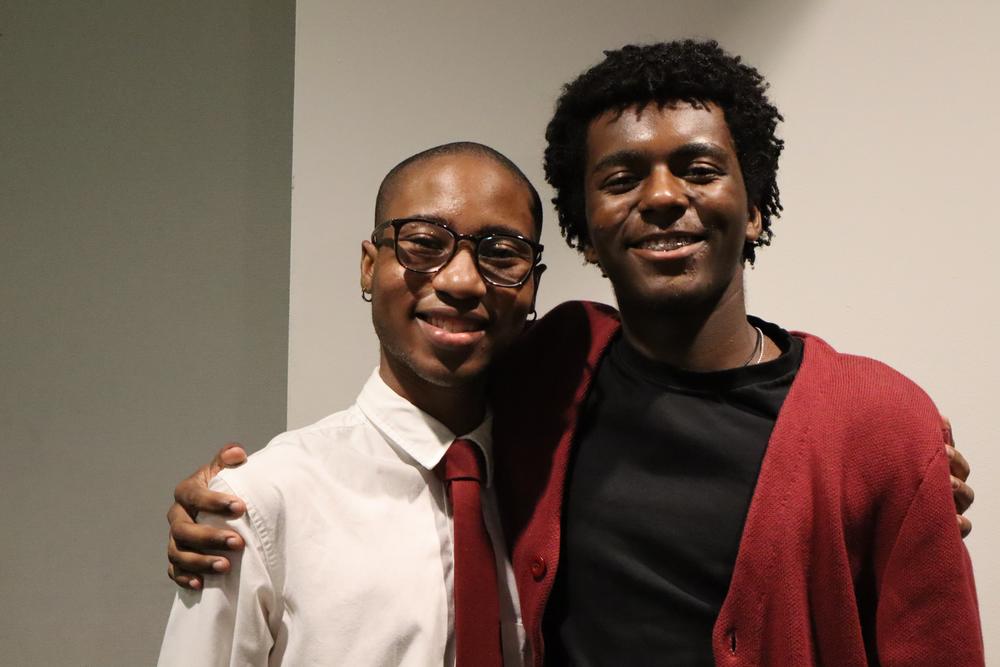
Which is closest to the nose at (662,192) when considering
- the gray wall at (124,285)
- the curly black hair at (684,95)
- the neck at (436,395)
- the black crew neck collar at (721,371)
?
the curly black hair at (684,95)

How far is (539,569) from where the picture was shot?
102cm

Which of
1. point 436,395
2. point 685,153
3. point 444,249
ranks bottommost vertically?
point 436,395

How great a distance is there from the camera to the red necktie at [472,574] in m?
0.97

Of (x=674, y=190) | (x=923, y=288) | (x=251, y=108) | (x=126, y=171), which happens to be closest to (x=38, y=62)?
(x=126, y=171)

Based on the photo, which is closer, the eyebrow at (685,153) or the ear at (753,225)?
the eyebrow at (685,153)

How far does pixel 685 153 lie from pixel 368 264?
0.47 metres

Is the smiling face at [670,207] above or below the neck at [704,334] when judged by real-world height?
above

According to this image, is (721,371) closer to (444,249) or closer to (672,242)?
(672,242)

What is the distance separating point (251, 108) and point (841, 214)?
4.13ft

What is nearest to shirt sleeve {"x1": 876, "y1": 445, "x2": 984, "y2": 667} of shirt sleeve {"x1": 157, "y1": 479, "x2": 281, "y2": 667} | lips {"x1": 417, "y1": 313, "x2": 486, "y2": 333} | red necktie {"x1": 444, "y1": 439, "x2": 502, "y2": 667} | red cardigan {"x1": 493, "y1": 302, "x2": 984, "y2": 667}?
red cardigan {"x1": 493, "y1": 302, "x2": 984, "y2": 667}

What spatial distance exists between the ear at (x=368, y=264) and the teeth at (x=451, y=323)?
0.14 m

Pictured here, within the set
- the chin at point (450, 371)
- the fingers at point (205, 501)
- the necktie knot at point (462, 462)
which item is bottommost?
the fingers at point (205, 501)

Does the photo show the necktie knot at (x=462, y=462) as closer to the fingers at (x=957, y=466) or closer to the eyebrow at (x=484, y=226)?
the eyebrow at (x=484, y=226)

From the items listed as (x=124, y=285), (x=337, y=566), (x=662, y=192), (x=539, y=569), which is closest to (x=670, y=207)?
(x=662, y=192)
